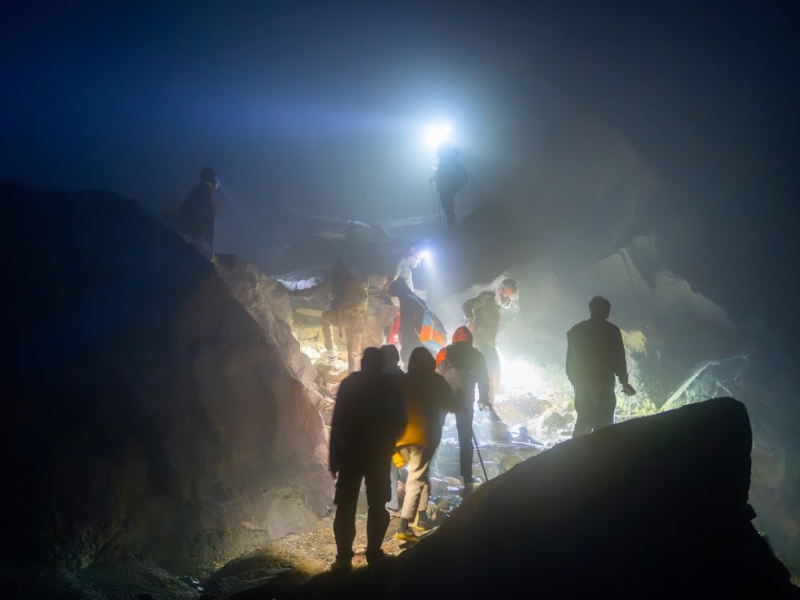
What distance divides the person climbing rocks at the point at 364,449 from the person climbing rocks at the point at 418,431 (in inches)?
21.9

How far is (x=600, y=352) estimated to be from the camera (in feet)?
18.1

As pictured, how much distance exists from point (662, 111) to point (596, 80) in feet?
6.72

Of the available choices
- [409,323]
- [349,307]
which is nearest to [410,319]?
[409,323]

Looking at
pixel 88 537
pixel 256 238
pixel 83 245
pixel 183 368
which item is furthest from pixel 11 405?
pixel 256 238

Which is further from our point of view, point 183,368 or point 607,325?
point 183,368

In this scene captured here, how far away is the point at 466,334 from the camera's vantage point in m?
6.34

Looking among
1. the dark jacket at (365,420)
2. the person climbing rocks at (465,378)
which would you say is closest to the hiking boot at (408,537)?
the dark jacket at (365,420)

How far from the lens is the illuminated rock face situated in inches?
171

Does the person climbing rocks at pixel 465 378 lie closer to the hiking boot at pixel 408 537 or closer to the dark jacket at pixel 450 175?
the hiking boot at pixel 408 537

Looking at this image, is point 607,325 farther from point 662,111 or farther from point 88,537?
point 662,111

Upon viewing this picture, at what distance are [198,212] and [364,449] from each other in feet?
27.0

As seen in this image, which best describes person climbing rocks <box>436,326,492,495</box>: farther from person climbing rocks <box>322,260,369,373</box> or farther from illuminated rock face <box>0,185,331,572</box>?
person climbing rocks <box>322,260,369,373</box>

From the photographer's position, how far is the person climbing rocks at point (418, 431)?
4.49 metres

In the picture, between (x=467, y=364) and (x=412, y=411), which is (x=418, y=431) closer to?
(x=412, y=411)
